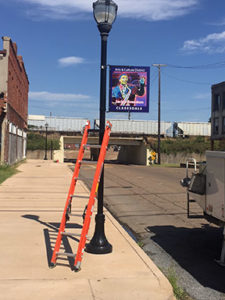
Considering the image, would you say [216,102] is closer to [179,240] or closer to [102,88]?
[179,240]

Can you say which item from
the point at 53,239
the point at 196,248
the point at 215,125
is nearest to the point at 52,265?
the point at 53,239

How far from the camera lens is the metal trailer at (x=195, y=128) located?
6912 centimetres

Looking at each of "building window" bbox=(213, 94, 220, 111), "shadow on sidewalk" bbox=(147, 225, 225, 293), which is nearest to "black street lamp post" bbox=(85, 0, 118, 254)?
"shadow on sidewalk" bbox=(147, 225, 225, 293)

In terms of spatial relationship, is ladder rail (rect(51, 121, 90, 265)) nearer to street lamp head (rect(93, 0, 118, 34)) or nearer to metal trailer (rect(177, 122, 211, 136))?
street lamp head (rect(93, 0, 118, 34))

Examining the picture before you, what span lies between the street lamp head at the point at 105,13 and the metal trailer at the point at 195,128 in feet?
209

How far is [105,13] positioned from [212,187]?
11.5ft

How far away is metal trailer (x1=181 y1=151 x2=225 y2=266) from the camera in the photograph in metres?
5.58

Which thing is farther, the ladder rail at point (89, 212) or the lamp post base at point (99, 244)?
the lamp post base at point (99, 244)

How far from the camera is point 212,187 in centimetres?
594

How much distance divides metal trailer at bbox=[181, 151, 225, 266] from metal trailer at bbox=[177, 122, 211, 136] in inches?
2512

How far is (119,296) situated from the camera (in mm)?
4316

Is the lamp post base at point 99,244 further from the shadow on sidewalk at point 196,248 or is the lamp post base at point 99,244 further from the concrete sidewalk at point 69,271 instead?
the shadow on sidewalk at point 196,248

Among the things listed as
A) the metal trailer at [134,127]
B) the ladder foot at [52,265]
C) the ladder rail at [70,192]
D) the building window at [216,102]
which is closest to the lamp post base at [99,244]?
the ladder rail at [70,192]

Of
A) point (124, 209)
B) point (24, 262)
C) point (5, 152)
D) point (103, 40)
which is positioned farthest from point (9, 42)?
point (24, 262)
